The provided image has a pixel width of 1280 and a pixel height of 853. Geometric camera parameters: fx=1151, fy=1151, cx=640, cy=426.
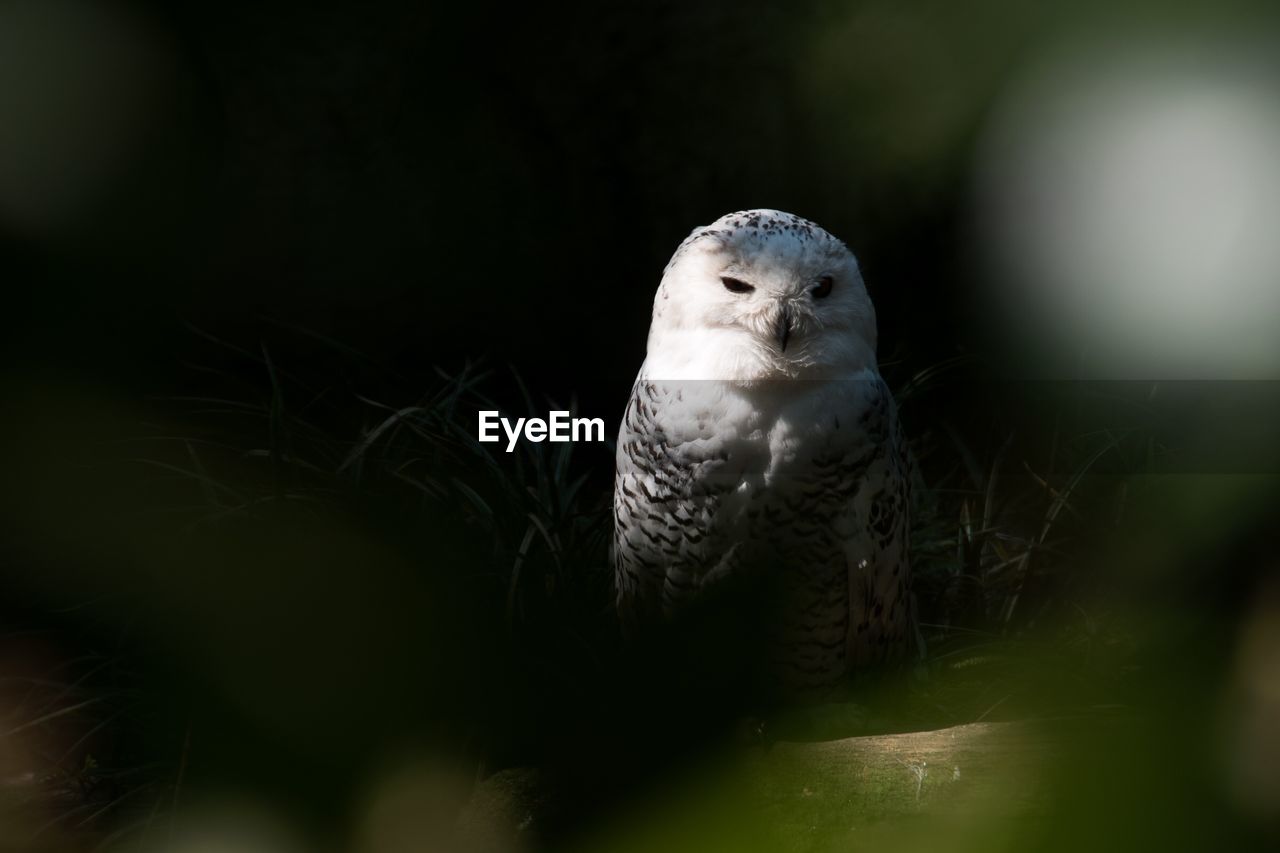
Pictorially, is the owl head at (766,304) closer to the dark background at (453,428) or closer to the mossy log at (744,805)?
the dark background at (453,428)

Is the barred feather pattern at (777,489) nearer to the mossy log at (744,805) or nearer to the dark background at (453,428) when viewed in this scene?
the dark background at (453,428)

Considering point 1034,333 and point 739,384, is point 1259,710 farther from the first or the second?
point 739,384

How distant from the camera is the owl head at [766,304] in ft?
5.62

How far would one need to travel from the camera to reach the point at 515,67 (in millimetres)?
2428

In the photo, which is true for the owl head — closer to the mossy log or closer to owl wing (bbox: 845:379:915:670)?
owl wing (bbox: 845:379:915:670)

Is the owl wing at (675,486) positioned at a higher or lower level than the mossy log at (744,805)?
lower

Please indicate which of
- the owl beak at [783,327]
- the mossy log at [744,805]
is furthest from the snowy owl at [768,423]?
the mossy log at [744,805]

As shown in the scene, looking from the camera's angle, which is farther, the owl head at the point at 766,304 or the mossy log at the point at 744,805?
the owl head at the point at 766,304

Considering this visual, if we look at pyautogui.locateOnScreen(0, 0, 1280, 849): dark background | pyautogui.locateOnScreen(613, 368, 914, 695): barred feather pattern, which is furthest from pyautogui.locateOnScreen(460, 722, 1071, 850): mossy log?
pyautogui.locateOnScreen(613, 368, 914, 695): barred feather pattern

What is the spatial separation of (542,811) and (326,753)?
49mm

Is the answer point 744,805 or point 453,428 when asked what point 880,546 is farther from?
point 744,805

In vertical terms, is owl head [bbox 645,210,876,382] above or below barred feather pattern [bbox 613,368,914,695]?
above

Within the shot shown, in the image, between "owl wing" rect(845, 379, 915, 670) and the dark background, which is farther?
"owl wing" rect(845, 379, 915, 670)

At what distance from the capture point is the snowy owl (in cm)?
171
